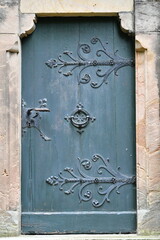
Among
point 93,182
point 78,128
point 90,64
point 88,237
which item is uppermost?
point 90,64

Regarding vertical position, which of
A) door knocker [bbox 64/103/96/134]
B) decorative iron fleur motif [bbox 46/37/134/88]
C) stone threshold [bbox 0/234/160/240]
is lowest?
stone threshold [bbox 0/234/160/240]

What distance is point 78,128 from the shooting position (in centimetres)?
526

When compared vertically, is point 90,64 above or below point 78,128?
above

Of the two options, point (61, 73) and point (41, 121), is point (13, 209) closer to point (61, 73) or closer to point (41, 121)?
point (41, 121)

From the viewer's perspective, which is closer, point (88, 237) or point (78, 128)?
point (88, 237)

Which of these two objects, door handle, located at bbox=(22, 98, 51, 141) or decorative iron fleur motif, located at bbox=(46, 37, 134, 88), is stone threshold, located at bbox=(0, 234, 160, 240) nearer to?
door handle, located at bbox=(22, 98, 51, 141)

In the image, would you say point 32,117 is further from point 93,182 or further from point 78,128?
point 93,182

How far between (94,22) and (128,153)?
111 cm

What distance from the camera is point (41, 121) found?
5266 millimetres

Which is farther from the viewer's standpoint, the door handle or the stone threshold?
the door handle

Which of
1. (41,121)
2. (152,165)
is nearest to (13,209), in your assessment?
(41,121)

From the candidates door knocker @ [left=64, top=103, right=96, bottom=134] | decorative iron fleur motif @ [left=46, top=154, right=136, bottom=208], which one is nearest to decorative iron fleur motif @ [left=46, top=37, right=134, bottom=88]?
door knocker @ [left=64, top=103, right=96, bottom=134]

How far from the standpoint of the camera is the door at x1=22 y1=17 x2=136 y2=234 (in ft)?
17.1

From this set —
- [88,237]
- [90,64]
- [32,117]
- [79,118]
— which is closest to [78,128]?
[79,118]
